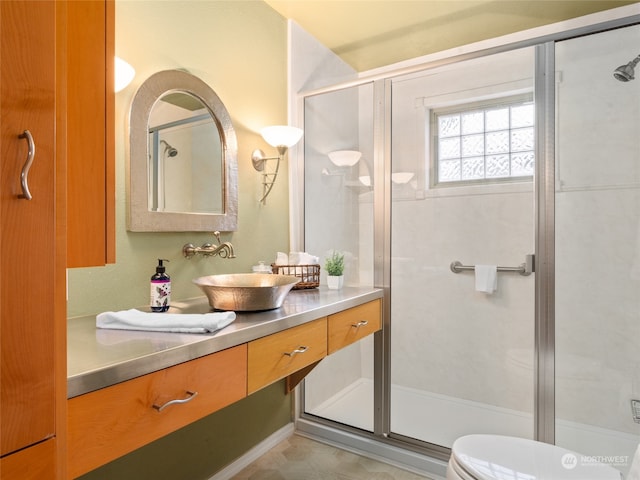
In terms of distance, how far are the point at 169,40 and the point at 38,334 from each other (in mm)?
1471

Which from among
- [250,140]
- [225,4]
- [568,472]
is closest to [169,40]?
[225,4]

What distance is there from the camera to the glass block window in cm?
195

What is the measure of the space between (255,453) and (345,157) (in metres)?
1.74

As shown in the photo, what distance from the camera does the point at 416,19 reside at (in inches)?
96.0

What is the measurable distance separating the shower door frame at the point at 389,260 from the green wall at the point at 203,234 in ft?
0.90

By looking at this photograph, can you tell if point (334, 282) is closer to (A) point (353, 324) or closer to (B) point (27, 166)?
(A) point (353, 324)

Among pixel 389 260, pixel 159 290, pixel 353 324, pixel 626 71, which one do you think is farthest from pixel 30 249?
pixel 626 71

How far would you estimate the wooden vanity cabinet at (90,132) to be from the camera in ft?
2.85

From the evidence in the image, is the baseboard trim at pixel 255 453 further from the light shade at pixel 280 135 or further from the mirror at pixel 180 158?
the light shade at pixel 280 135

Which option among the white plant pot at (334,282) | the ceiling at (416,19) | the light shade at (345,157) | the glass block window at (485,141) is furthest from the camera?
the light shade at (345,157)

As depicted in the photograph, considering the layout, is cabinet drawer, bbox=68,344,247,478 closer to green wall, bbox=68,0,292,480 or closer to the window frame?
green wall, bbox=68,0,292,480

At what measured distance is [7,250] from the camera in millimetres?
618

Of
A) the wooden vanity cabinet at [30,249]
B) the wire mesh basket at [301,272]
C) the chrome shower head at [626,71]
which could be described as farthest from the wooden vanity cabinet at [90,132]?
the chrome shower head at [626,71]

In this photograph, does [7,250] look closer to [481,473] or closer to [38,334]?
[38,334]
